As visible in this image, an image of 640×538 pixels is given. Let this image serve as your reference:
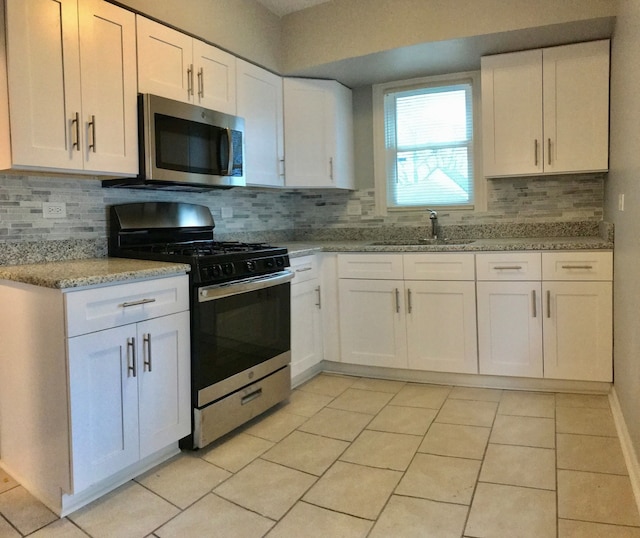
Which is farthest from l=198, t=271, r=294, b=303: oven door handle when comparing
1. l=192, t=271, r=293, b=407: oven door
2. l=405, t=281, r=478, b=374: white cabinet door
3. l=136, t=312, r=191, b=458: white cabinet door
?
l=405, t=281, r=478, b=374: white cabinet door

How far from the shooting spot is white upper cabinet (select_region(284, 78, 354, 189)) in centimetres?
355

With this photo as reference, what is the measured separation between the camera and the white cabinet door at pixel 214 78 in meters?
2.78

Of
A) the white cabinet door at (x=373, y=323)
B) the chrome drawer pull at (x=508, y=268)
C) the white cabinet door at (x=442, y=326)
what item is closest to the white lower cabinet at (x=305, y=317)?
the white cabinet door at (x=373, y=323)

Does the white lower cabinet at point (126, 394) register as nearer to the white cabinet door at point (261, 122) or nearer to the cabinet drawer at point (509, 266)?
the white cabinet door at point (261, 122)

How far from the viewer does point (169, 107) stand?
8.38 feet

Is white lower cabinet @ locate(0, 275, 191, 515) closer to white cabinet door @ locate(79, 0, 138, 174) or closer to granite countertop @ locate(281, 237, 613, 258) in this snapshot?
white cabinet door @ locate(79, 0, 138, 174)

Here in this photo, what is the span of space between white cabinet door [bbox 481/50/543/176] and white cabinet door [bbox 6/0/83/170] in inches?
93.2

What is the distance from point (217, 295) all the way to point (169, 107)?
984 millimetres

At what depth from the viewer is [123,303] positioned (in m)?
1.99

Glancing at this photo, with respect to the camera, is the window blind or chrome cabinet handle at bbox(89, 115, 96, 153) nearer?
chrome cabinet handle at bbox(89, 115, 96, 153)

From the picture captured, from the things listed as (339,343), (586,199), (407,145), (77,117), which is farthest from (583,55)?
(77,117)

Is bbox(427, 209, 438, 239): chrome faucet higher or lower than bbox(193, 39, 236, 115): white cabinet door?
lower

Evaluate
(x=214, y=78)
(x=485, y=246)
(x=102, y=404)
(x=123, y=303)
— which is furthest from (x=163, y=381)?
(x=485, y=246)

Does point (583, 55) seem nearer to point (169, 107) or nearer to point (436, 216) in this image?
point (436, 216)
